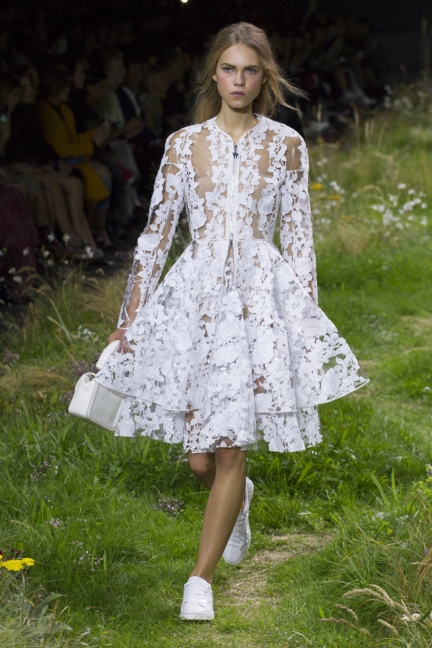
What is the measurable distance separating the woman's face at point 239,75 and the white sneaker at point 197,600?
4.60 ft

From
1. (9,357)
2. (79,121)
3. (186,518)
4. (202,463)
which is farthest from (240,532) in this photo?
(79,121)

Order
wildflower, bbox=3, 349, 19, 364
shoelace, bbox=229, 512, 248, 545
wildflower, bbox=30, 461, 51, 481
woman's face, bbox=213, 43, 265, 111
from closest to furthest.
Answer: woman's face, bbox=213, 43, 265, 111 → shoelace, bbox=229, 512, 248, 545 → wildflower, bbox=30, 461, 51, 481 → wildflower, bbox=3, 349, 19, 364

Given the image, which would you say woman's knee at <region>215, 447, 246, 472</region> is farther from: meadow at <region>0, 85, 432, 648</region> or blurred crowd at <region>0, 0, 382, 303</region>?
blurred crowd at <region>0, 0, 382, 303</region>

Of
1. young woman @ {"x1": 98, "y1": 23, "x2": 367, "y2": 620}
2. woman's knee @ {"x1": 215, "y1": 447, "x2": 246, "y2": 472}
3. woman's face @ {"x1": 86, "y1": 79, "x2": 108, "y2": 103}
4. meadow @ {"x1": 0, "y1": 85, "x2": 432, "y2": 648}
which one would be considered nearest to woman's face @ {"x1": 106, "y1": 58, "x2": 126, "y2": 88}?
woman's face @ {"x1": 86, "y1": 79, "x2": 108, "y2": 103}

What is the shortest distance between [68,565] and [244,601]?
549mm

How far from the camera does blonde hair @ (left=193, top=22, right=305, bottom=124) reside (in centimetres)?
298

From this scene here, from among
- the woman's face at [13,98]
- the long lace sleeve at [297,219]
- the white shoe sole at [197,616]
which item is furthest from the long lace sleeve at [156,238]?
the woman's face at [13,98]

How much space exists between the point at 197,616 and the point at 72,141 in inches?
233

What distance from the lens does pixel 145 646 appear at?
2.73m

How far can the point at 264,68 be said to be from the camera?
301 centimetres

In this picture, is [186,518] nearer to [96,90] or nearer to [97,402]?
[97,402]

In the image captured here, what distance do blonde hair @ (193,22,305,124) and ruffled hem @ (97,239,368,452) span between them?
1.48ft

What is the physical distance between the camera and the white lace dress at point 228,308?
2881mm

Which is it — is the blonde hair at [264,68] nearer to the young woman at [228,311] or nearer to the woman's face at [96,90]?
the young woman at [228,311]
